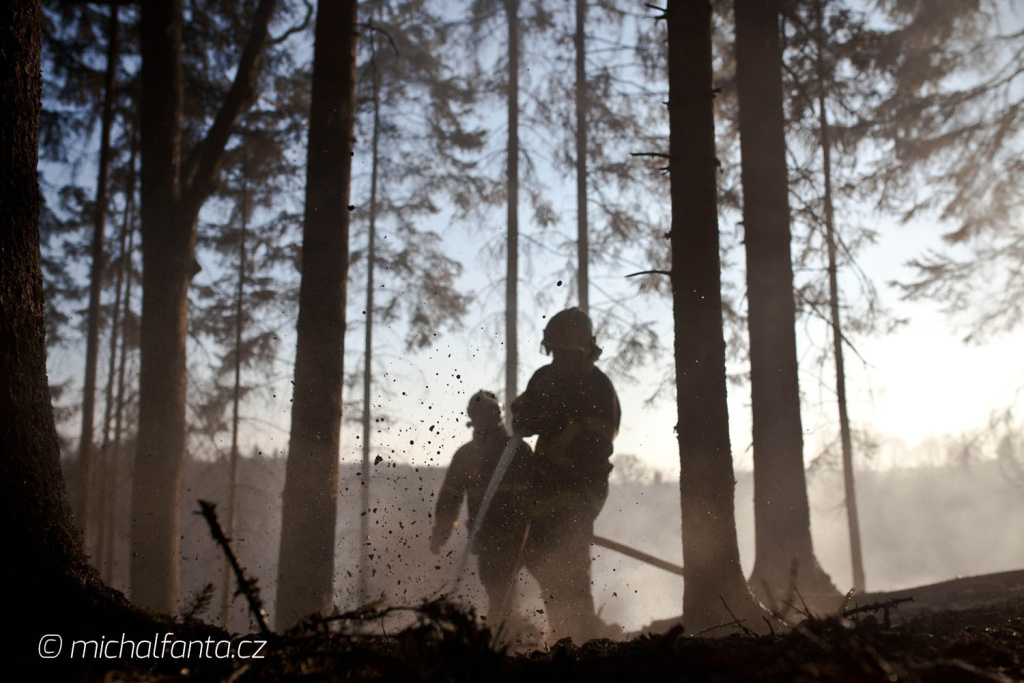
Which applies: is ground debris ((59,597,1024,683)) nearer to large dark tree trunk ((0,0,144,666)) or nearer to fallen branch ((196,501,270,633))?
fallen branch ((196,501,270,633))

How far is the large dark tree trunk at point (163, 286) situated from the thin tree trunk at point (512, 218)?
24.5 feet

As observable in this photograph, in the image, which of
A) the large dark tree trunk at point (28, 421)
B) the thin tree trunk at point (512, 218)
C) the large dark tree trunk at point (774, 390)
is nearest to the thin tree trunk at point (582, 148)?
the thin tree trunk at point (512, 218)

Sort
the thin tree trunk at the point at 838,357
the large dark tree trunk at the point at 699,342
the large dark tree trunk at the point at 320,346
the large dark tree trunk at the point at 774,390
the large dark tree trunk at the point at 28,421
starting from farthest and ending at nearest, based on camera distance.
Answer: the thin tree trunk at the point at 838,357 → the large dark tree trunk at the point at 774,390 → the large dark tree trunk at the point at 320,346 → the large dark tree trunk at the point at 699,342 → the large dark tree trunk at the point at 28,421

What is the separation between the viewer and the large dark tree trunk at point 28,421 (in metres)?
1.91

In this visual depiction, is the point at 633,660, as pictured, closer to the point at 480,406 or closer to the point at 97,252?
the point at 480,406

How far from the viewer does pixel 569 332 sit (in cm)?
516

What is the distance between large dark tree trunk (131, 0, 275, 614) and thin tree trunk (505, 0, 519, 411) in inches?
294

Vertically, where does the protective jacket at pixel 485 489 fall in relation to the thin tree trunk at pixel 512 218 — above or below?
below

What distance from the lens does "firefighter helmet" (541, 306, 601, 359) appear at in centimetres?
516

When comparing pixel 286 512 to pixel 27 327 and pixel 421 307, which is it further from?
pixel 421 307

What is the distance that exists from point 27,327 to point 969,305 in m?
13.9

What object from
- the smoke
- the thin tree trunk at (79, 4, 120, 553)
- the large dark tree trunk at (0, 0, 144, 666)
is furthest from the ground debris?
the smoke

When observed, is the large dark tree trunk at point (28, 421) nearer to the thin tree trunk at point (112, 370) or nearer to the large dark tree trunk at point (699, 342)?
the large dark tree trunk at point (699, 342)

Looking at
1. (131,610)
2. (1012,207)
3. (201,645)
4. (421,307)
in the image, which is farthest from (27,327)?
(421,307)
